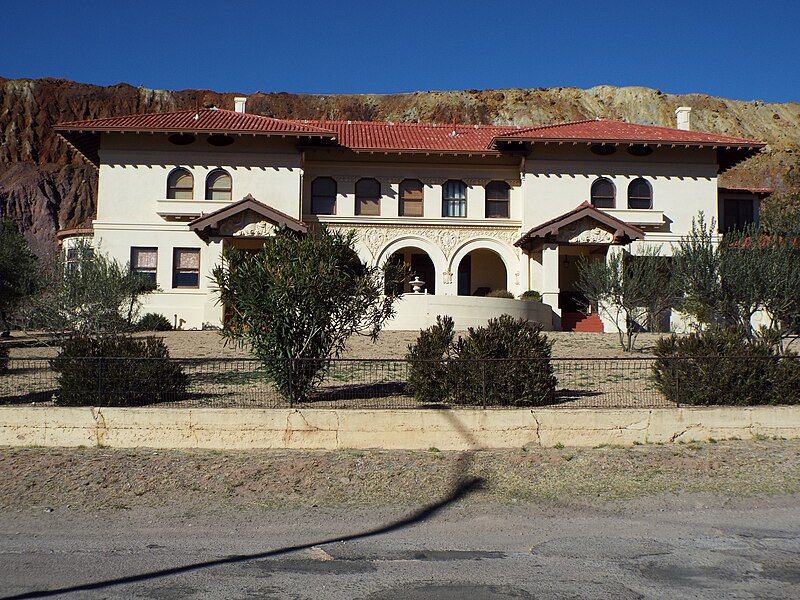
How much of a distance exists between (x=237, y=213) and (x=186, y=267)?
4.03 meters

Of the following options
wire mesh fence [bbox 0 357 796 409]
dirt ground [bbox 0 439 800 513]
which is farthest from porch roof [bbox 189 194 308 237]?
dirt ground [bbox 0 439 800 513]

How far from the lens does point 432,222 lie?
106 feet

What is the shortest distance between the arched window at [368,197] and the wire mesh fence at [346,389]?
63.7ft

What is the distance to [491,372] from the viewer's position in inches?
466

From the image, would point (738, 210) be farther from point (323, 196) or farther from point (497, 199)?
point (323, 196)

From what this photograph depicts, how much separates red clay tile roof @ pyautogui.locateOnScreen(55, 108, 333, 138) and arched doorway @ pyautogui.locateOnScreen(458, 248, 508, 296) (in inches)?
328

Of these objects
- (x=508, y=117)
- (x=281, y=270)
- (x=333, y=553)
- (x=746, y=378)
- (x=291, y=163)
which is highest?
(x=508, y=117)

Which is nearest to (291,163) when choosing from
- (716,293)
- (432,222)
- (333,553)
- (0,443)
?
(432,222)

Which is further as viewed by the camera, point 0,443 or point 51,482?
point 0,443

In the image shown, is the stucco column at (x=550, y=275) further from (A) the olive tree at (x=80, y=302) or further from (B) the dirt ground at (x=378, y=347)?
(A) the olive tree at (x=80, y=302)

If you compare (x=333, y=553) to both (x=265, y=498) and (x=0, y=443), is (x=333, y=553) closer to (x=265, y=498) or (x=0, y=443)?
(x=265, y=498)

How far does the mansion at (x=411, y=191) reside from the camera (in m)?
30.2

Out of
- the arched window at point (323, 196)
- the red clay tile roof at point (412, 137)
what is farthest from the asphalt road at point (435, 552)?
the arched window at point (323, 196)

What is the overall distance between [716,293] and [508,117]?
3017 inches
